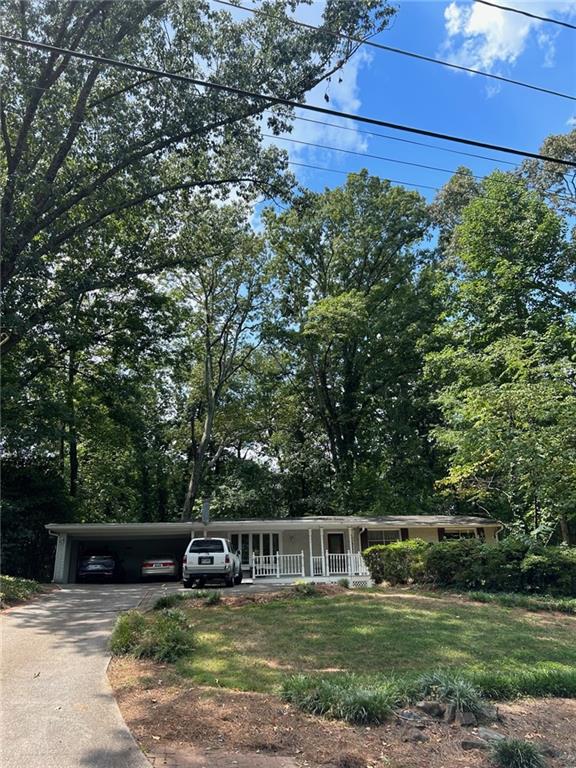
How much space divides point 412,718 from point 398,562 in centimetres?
1098

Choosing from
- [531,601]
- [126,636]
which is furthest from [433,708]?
[531,601]

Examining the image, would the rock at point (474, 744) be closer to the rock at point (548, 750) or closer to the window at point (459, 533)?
the rock at point (548, 750)

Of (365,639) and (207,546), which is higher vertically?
(207,546)

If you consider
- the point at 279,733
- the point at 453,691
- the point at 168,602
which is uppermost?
the point at 168,602

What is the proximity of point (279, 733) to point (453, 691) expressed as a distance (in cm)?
174

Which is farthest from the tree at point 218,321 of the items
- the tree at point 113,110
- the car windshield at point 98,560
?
the tree at point 113,110

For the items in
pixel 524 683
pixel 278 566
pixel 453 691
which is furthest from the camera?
pixel 278 566

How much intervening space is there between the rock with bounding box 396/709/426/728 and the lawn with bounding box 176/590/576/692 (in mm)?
1402

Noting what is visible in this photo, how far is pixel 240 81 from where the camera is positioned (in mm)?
14742

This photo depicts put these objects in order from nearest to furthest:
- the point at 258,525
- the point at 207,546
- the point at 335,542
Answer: the point at 207,546
the point at 258,525
the point at 335,542

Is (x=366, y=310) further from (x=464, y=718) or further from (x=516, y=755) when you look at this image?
(x=516, y=755)

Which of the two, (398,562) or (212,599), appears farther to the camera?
(398,562)

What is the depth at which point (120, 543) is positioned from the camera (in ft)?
84.0

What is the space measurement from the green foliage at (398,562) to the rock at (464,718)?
33.3 ft
